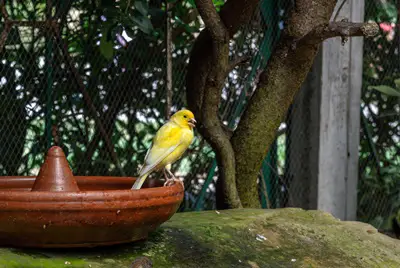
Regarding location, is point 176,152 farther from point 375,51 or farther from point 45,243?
point 375,51

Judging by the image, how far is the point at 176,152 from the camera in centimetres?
332

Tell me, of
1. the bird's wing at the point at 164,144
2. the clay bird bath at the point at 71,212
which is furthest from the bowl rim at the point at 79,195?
the bird's wing at the point at 164,144

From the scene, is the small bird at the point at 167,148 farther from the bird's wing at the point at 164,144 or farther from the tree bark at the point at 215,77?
the tree bark at the point at 215,77

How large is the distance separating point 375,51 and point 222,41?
8.18 feet

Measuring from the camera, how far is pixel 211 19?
396cm

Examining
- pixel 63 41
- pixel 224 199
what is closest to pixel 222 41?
pixel 224 199

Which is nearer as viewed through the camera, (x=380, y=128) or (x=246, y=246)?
(x=246, y=246)

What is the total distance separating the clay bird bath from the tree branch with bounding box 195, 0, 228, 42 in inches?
49.7

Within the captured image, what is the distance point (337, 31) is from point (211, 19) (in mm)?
713

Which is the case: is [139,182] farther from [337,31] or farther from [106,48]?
[106,48]

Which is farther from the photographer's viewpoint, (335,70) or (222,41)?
(335,70)

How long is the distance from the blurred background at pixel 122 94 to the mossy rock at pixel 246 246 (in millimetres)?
1056

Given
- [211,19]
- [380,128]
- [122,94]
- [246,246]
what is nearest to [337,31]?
[211,19]

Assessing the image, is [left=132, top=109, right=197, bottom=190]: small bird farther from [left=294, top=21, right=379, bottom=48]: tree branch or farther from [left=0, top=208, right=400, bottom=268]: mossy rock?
[left=294, top=21, right=379, bottom=48]: tree branch
